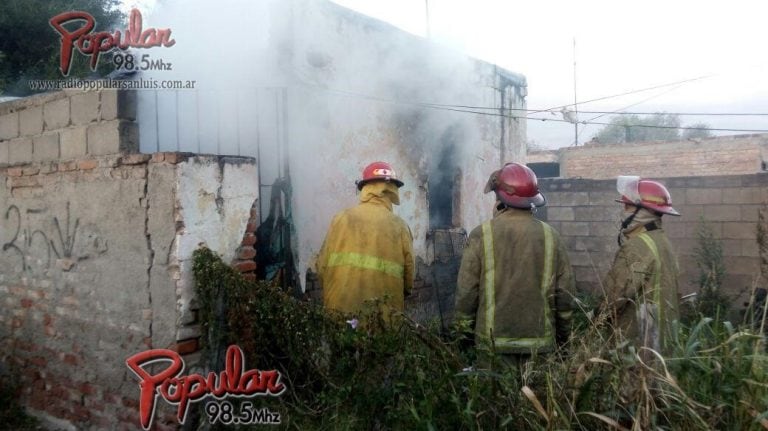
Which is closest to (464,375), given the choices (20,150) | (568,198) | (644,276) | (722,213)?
(644,276)

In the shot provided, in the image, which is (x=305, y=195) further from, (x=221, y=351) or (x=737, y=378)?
(x=737, y=378)

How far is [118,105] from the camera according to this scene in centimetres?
368

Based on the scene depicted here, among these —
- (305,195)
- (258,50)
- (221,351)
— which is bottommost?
(221,351)

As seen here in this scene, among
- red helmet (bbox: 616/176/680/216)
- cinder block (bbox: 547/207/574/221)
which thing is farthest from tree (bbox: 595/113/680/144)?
red helmet (bbox: 616/176/680/216)

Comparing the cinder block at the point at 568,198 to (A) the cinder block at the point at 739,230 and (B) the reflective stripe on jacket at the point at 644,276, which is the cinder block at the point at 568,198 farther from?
(B) the reflective stripe on jacket at the point at 644,276

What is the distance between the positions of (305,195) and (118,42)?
1.93m

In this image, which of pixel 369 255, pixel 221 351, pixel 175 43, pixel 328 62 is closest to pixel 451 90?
pixel 328 62

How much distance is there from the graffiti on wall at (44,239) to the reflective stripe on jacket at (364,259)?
1.49m

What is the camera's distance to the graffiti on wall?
3.95 meters

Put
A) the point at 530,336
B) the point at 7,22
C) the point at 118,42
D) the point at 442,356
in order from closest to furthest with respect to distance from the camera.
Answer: the point at 442,356, the point at 530,336, the point at 118,42, the point at 7,22

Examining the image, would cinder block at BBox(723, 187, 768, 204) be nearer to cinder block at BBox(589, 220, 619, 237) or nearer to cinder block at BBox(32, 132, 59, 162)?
cinder block at BBox(589, 220, 619, 237)

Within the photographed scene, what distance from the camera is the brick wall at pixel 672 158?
16219mm

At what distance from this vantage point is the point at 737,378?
2057 mm

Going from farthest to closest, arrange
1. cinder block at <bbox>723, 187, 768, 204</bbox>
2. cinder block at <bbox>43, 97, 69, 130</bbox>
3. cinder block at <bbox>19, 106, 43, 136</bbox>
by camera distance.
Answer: cinder block at <bbox>723, 187, 768, 204</bbox>, cinder block at <bbox>19, 106, 43, 136</bbox>, cinder block at <bbox>43, 97, 69, 130</bbox>
